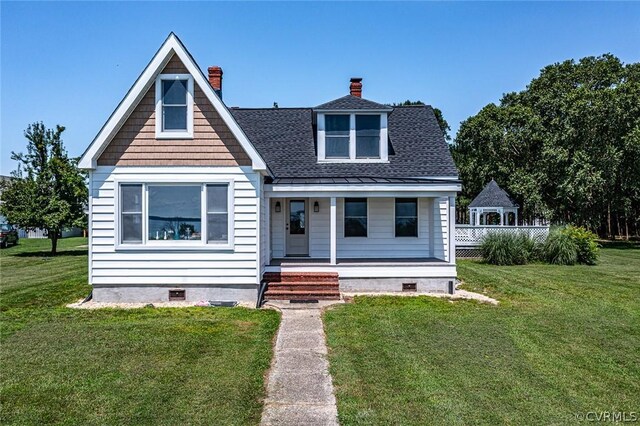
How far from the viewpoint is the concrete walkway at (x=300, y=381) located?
15.3ft

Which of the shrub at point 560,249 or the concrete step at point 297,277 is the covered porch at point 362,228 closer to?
the concrete step at point 297,277

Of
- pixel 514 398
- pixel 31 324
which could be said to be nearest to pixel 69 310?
pixel 31 324

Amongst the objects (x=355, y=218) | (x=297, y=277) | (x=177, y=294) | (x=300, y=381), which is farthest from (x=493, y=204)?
(x=300, y=381)

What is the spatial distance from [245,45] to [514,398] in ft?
40.0

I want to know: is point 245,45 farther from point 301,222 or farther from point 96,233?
point 96,233

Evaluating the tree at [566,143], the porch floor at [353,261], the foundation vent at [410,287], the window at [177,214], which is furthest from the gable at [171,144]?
the tree at [566,143]

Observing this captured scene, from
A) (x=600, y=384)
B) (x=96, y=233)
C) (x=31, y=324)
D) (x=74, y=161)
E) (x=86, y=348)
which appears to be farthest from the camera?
(x=74, y=161)

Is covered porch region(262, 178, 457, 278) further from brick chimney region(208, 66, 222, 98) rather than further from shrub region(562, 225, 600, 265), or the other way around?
shrub region(562, 225, 600, 265)

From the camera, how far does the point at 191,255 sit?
1086 centimetres

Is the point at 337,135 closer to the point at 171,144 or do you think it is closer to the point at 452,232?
the point at 452,232

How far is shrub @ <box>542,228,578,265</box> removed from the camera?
19.2 metres

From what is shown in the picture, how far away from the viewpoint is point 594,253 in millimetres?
19375

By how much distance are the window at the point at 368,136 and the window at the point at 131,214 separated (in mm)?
6959

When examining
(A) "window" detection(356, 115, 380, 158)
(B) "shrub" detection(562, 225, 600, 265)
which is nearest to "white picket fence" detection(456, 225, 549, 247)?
(B) "shrub" detection(562, 225, 600, 265)
